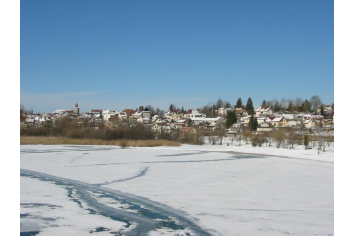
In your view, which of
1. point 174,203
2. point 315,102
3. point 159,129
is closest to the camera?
point 174,203

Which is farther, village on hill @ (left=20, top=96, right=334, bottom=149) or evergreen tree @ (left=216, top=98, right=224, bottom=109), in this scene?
evergreen tree @ (left=216, top=98, right=224, bottom=109)

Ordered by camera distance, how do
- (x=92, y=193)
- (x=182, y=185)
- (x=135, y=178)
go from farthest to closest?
1. (x=135, y=178)
2. (x=182, y=185)
3. (x=92, y=193)

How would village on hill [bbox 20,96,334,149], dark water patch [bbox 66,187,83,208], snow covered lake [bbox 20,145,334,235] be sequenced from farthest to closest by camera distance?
village on hill [bbox 20,96,334,149], dark water patch [bbox 66,187,83,208], snow covered lake [bbox 20,145,334,235]

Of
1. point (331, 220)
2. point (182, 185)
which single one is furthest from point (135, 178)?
point (331, 220)

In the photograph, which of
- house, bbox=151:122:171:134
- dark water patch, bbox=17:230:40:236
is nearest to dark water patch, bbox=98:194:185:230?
dark water patch, bbox=17:230:40:236

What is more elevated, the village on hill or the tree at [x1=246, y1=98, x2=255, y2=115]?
the tree at [x1=246, y1=98, x2=255, y2=115]

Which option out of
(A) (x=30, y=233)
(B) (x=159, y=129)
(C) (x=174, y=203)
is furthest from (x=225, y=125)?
→ (A) (x=30, y=233)

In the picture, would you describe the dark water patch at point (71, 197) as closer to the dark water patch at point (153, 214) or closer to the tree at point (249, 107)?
the dark water patch at point (153, 214)

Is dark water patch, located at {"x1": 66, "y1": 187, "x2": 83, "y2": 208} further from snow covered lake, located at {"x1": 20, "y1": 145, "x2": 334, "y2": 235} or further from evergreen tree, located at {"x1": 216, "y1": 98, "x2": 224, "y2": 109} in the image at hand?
evergreen tree, located at {"x1": 216, "y1": 98, "x2": 224, "y2": 109}

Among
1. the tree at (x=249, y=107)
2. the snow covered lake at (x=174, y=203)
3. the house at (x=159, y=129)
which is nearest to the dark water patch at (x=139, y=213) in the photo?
the snow covered lake at (x=174, y=203)

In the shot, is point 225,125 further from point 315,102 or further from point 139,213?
point 139,213
